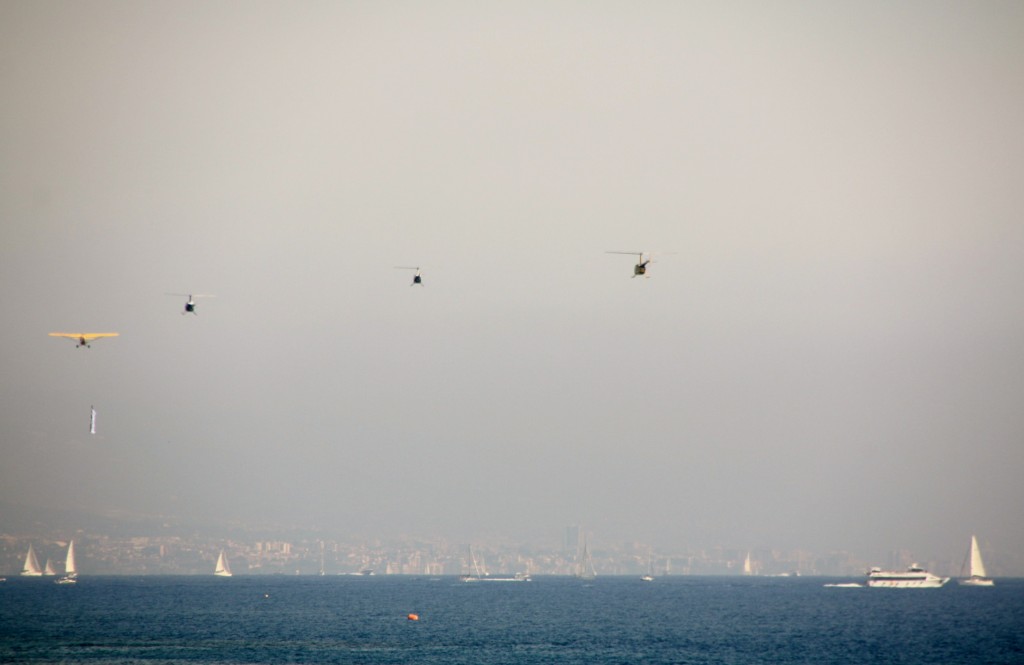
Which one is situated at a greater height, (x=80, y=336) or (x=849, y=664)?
(x=80, y=336)

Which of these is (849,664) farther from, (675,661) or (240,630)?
(240,630)

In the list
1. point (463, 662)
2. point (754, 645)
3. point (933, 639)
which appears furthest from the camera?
point (933, 639)

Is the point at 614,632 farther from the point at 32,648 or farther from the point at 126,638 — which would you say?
the point at 32,648

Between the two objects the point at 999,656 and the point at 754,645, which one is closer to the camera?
the point at 999,656

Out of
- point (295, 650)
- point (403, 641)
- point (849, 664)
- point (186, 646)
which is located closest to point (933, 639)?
point (849, 664)

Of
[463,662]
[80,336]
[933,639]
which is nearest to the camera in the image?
[80,336]

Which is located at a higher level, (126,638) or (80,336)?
(80,336)

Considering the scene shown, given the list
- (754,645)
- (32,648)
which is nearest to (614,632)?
(754,645)

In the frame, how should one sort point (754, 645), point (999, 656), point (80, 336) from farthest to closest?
point (754, 645)
point (999, 656)
point (80, 336)

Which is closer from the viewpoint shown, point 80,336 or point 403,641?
point 80,336
